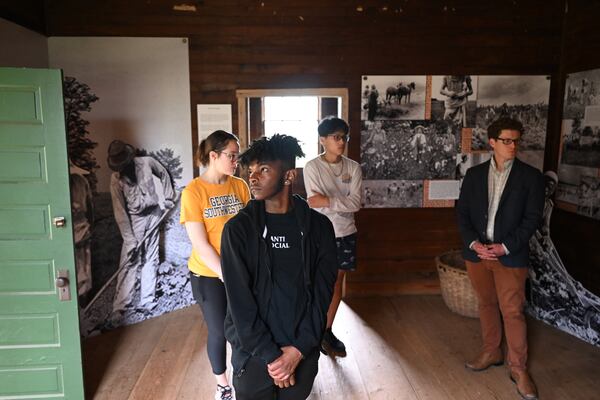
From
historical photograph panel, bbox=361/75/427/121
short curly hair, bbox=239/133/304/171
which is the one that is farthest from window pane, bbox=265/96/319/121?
short curly hair, bbox=239/133/304/171

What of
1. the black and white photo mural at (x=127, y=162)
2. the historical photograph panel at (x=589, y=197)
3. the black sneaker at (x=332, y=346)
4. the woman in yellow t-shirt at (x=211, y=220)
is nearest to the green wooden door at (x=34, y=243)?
the woman in yellow t-shirt at (x=211, y=220)

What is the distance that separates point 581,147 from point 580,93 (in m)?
0.45

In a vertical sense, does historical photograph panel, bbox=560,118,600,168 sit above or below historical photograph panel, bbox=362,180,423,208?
above

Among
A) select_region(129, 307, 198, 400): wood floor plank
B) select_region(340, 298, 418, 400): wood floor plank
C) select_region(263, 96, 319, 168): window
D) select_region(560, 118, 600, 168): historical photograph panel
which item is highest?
select_region(263, 96, 319, 168): window

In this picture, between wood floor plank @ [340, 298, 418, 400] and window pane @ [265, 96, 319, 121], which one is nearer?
wood floor plank @ [340, 298, 418, 400]

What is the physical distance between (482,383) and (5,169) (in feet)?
9.65

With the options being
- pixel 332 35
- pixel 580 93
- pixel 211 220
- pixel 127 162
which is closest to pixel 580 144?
pixel 580 93

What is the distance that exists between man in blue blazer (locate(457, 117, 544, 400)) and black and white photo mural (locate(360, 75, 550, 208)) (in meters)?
1.30

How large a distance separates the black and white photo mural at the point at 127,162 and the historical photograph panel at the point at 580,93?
326 centimetres

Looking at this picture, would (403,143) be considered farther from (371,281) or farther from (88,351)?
(88,351)

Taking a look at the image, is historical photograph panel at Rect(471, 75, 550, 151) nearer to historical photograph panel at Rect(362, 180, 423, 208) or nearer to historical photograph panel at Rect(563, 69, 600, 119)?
historical photograph panel at Rect(563, 69, 600, 119)

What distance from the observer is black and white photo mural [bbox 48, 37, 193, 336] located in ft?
11.8

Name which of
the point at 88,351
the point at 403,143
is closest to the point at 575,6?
the point at 403,143

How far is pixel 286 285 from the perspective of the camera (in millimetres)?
1631
